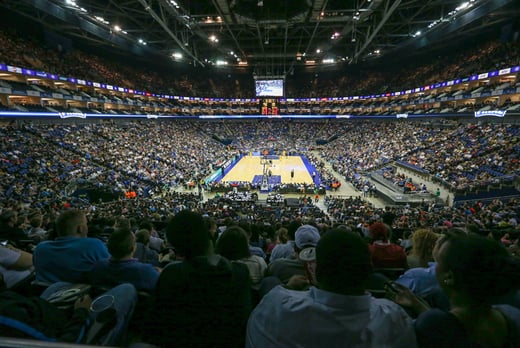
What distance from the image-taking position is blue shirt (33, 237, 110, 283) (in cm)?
260

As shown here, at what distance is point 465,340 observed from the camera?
4.12 ft

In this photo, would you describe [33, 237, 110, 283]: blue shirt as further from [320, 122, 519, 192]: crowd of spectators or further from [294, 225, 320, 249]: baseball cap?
[320, 122, 519, 192]: crowd of spectators

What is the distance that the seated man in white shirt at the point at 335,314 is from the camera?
1.24 metres

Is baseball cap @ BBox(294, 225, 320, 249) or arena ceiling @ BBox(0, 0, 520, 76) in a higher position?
arena ceiling @ BBox(0, 0, 520, 76)

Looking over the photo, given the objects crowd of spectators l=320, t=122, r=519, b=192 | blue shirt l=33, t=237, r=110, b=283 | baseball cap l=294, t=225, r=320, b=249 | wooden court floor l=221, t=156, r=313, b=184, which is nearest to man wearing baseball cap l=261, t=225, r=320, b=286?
baseball cap l=294, t=225, r=320, b=249

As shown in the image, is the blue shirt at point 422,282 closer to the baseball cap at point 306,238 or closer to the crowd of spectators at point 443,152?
the baseball cap at point 306,238

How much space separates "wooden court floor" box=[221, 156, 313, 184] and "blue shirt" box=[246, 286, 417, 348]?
2876 cm

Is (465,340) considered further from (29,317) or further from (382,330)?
(29,317)

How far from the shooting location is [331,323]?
126 cm

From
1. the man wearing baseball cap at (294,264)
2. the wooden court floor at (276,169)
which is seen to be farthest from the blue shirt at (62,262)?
the wooden court floor at (276,169)

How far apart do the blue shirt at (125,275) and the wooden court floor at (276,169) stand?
28058 mm

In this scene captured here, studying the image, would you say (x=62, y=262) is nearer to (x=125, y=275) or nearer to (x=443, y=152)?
(x=125, y=275)

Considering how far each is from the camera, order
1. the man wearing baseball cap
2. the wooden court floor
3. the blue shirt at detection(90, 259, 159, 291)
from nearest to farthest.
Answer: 1. the blue shirt at detection(90, 259, 159, 291)
2. the man wearing baseball cap
3. the wooden court floor

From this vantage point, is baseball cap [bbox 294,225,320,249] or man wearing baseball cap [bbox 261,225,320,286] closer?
man wearing baseball cap [bbox 261,225,320,286]
